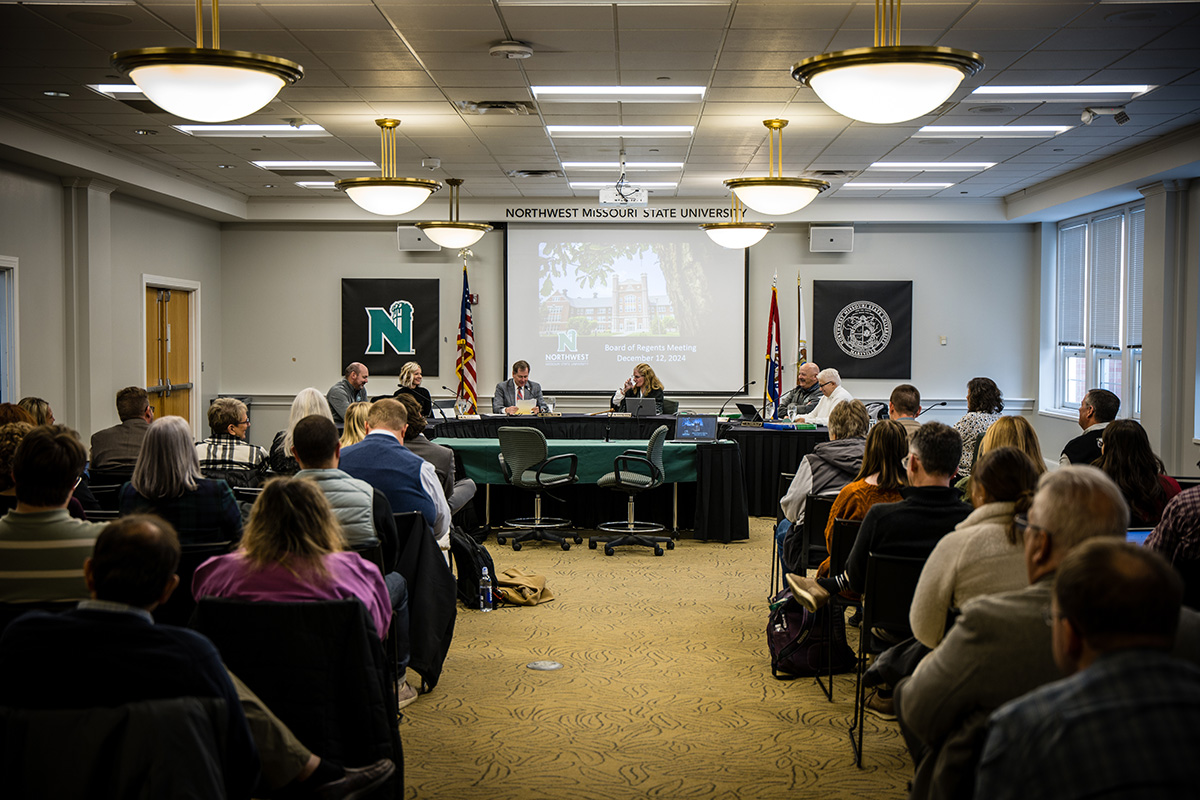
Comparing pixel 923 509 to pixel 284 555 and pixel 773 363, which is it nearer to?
pixel 284 555

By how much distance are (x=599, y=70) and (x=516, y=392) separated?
4956 millimetres

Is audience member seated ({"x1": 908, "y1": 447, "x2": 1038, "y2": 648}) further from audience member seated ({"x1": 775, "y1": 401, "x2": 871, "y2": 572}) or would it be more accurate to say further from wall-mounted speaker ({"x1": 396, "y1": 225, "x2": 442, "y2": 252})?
wall-mounted speaker ({"x1": 396, "y1": 225, "x2": 442, "y2": 252})

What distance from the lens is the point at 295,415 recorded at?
5324 mm

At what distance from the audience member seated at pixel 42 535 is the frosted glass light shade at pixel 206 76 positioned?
72.8 inches

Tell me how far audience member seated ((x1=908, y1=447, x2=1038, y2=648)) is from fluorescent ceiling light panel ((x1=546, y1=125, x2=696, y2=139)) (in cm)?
592

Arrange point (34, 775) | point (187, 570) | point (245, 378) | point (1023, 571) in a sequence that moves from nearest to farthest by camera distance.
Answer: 1. point (34, 775)
2. point (1023, 571)
3. point (187, 570)
4. point (245, 378)

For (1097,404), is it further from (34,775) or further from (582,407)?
(582,407)

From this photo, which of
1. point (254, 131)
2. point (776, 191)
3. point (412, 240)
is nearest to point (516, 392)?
point (412, 240)

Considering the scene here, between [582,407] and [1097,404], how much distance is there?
8.20 metres

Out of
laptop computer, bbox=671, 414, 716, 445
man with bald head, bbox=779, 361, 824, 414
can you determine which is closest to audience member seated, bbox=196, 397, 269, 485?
laptop computer, bbox=671, 414, 716, 445

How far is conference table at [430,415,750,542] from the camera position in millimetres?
8000

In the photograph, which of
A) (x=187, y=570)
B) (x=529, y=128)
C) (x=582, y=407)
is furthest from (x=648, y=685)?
(x=582, y=407)

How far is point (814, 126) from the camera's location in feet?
26.4

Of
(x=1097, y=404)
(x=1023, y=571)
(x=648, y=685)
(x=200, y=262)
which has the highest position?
(x=200, y=262)
